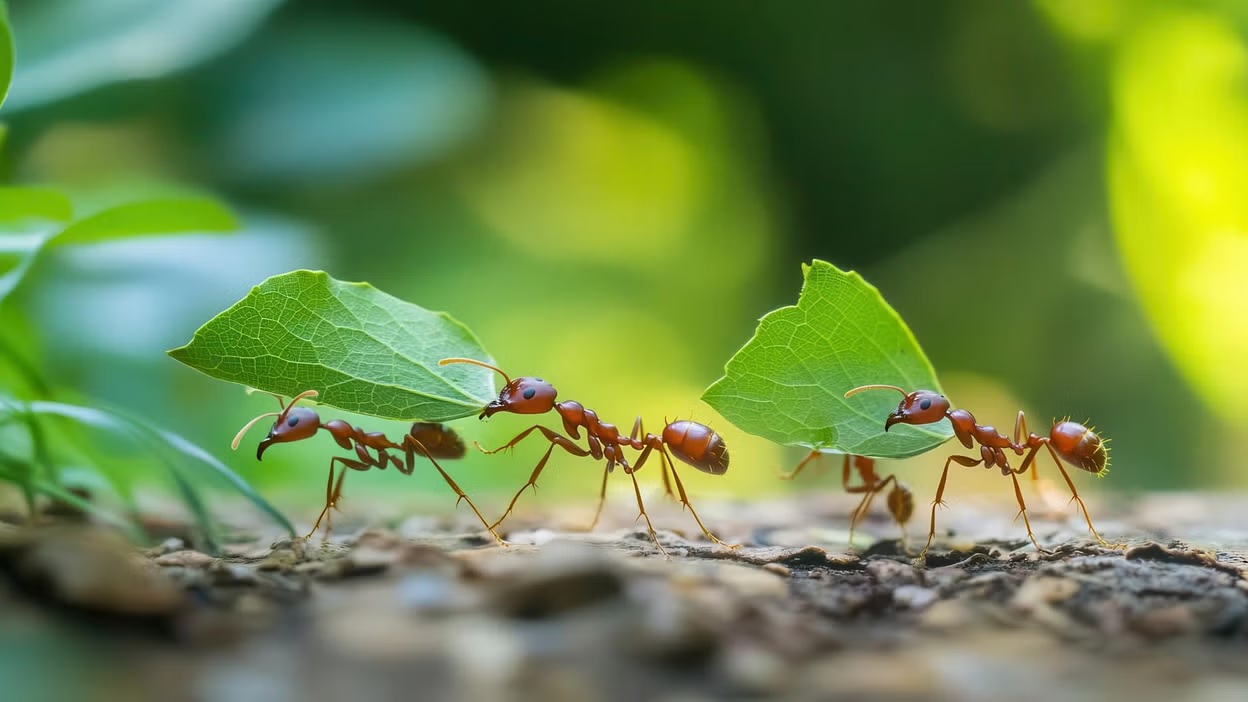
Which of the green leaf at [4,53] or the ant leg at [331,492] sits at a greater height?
the green leaf at [4,53]

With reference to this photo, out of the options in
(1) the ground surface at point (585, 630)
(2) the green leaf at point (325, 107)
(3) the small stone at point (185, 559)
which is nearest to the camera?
(1) the ground surface at point (585, 630)

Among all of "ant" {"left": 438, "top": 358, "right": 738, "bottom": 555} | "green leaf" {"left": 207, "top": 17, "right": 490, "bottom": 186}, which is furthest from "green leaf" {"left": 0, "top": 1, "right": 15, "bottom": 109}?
"green leaf" {"left": 207, "top": 17, "right": 490, "bottom": 186}

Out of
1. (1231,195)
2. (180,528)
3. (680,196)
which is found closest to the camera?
(180,528)

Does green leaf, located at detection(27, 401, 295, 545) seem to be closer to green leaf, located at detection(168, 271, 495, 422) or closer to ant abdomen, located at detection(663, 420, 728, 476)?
green leaf, located at detection(168, 271, 495, 422)

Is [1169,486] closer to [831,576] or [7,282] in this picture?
[831,576]

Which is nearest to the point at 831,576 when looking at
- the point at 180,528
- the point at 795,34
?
the point at 180,528

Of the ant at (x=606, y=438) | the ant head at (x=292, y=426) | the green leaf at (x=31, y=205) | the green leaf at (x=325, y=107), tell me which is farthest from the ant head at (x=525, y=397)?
the green leaf at (x=325, y=107)

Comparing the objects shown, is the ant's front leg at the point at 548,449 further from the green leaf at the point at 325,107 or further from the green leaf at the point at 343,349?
the green leaf at the point at 325,107
